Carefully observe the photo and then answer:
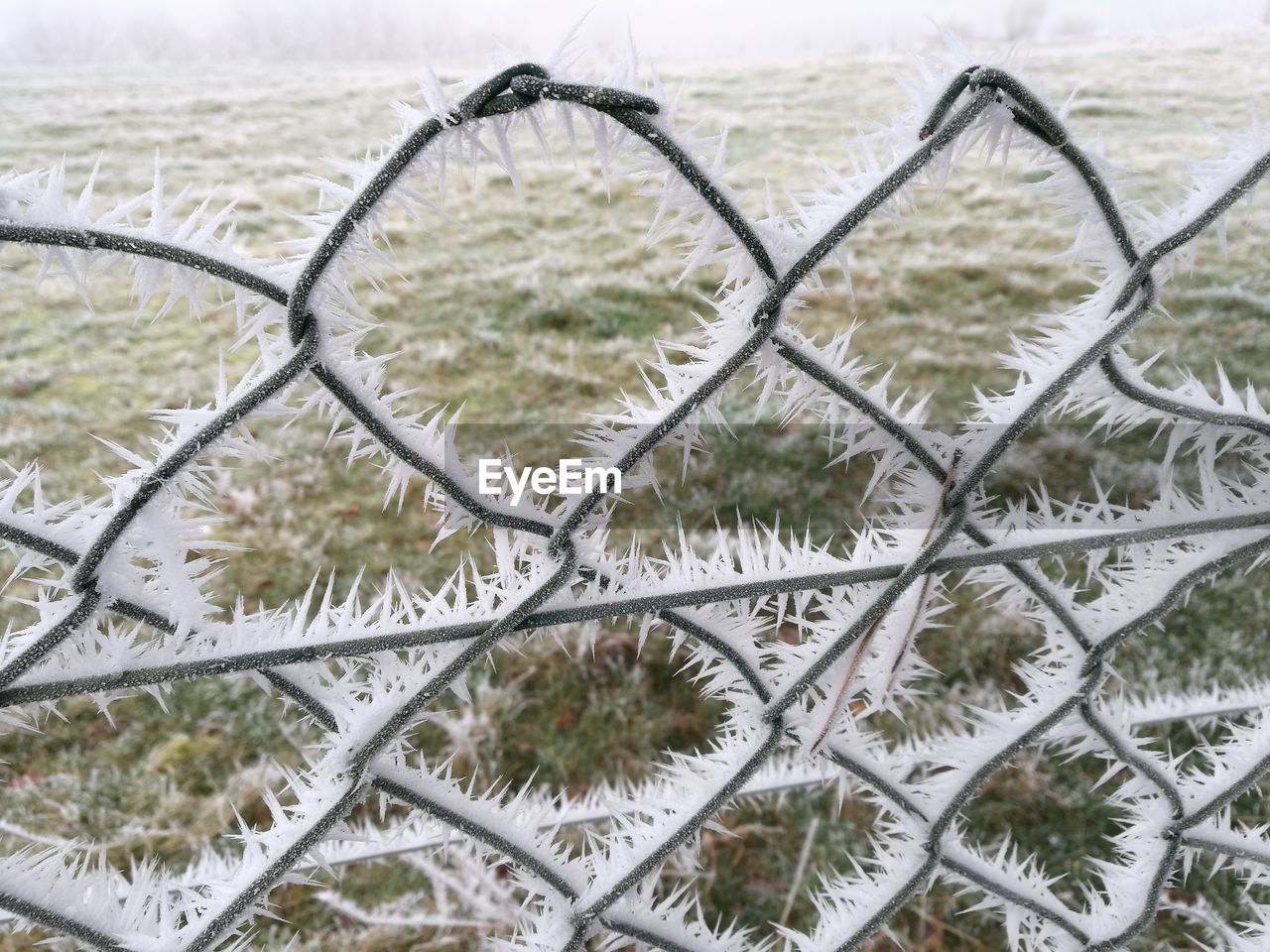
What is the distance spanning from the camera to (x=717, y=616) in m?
0.65

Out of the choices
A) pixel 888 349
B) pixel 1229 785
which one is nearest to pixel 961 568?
pixel 1229 785

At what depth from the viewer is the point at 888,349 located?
3.32 meters

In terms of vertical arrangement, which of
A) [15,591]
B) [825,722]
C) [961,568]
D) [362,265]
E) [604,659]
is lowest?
[604,659]

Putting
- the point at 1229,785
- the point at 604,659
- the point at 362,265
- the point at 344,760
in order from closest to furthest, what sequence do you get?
the point at 362,265, the point at 344,760, the point at 1229,785, the point at 604,659

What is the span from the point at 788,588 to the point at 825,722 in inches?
6.4

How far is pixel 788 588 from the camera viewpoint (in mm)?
610

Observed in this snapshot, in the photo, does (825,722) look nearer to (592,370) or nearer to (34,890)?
(34,890)

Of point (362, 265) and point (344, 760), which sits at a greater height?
point (362, 265)

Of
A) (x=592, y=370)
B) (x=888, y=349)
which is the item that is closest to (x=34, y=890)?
(x=592, y=370)

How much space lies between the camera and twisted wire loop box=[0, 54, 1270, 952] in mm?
475

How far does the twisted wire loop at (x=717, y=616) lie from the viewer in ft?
1.56

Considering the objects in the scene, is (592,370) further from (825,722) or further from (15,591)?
(825,722)

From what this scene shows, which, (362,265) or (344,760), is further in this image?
(344,760)

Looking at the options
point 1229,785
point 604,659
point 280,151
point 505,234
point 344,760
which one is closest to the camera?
point 344,760
